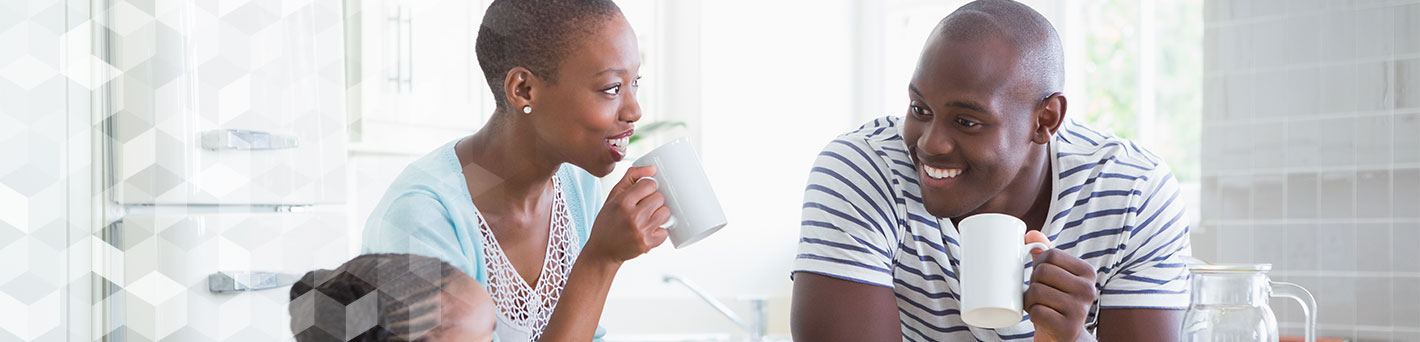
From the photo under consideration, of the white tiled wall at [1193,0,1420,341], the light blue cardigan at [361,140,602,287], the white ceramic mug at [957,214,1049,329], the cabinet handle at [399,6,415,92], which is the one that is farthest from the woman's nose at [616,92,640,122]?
the white tiled wall at [1193,0,1420,341]

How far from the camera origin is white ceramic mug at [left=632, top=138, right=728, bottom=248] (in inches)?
29.7

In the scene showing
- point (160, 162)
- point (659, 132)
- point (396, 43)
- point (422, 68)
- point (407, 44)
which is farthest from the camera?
point (659, 132)

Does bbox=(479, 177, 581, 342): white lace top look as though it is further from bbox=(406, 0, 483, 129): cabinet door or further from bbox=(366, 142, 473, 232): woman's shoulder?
bbox=(406, 0, 483, 129): cabinet door

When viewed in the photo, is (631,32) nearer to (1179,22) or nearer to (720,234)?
(720,234)

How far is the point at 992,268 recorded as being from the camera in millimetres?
722

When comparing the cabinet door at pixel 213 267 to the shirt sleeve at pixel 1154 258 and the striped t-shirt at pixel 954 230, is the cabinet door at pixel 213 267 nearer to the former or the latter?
the striped t-shirt at pixel 954 230

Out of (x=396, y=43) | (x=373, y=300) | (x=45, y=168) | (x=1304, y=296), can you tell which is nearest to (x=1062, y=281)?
(x=1304, y=296)

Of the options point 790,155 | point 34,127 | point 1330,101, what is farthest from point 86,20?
point 790,155

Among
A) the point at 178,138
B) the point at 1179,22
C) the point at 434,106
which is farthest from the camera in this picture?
the point at 1179,22

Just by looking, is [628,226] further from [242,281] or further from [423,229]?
[242,281]

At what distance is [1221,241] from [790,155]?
104 cm

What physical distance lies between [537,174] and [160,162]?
29cm

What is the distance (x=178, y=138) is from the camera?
602 millimetres

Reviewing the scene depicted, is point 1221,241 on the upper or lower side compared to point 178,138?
lower
